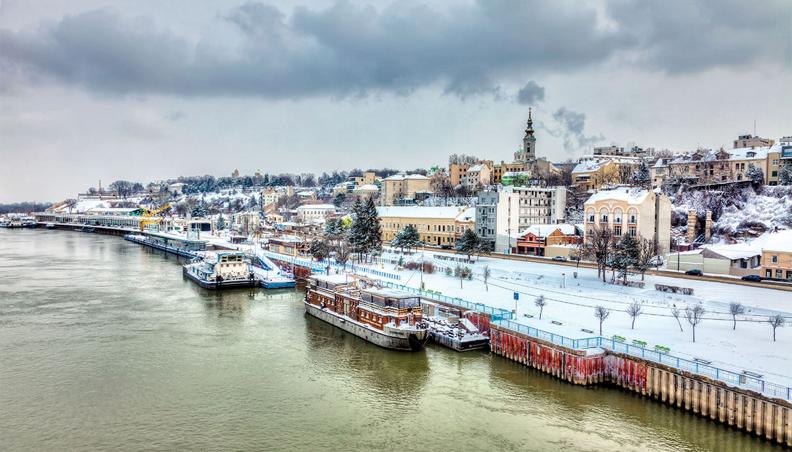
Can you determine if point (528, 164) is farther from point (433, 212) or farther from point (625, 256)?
point (625, 256)

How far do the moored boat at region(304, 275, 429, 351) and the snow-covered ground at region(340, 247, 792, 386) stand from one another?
5.46 metres

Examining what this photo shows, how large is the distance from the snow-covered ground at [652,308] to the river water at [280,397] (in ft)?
11.7

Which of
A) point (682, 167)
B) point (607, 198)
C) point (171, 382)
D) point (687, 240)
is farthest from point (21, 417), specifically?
point (682, 167)

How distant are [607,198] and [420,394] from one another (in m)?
36.9

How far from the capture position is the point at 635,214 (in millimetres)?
50062

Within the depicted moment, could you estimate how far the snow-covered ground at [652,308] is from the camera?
21.7 metres

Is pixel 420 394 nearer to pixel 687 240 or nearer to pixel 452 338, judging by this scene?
pixel 452 338

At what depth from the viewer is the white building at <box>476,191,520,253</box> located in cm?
5911

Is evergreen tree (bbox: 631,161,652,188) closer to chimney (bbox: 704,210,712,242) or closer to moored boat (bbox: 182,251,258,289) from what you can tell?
chimney (bbox: 704,210,712,242)

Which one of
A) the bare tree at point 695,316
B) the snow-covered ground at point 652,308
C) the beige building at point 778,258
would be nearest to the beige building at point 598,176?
the snow-covered ground at point 652,308

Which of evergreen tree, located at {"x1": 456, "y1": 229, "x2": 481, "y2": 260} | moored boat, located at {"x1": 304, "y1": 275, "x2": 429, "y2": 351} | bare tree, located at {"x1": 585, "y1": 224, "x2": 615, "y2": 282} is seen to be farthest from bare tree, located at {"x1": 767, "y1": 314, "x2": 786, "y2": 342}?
evergreen tree, located at {"x1": 456, "y1": 229, "x2": 481, "y2": 260}

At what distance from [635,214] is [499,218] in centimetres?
1407

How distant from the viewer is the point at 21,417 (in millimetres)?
19719

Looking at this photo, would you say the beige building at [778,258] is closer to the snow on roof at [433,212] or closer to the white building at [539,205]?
the white building at [539,205]
